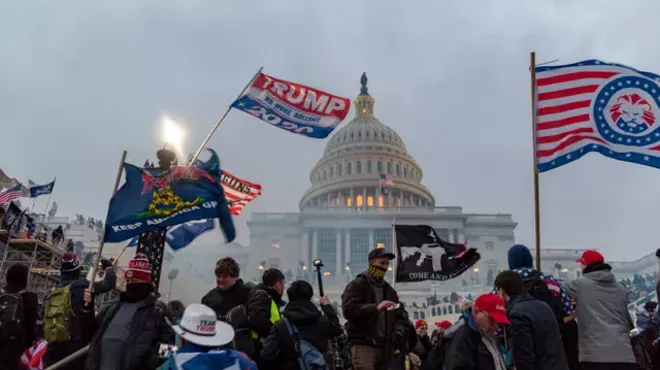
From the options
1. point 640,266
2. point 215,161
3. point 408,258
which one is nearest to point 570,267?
point 640,266

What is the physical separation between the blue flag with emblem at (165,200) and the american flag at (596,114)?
15.2 feet

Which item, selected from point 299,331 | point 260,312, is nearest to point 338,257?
point 299,331

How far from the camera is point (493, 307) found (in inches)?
151

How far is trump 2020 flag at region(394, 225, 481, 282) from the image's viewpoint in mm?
10766

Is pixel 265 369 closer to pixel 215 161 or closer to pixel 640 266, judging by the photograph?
pixel 215 161

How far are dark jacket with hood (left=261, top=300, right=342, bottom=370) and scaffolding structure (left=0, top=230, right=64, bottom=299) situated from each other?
20.2 meters

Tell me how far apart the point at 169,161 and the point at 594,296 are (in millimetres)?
5301

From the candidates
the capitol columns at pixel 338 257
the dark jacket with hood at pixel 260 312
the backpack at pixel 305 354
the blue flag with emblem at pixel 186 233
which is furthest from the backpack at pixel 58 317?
the capitol columns at pixel 338 257

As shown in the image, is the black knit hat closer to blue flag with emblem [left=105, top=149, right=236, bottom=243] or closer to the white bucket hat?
blue flag with emblem [left=105, top=149, right=236, bottom=243]

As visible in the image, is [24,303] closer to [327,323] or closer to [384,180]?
[327,323]

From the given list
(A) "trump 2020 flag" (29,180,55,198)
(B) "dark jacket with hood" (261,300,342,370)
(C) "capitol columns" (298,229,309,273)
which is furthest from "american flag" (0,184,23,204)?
(C) "capitol columns" (298,229,309,273)

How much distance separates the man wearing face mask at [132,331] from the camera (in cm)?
403

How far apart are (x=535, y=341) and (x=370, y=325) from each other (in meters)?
1.60

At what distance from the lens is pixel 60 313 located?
5363 mm
